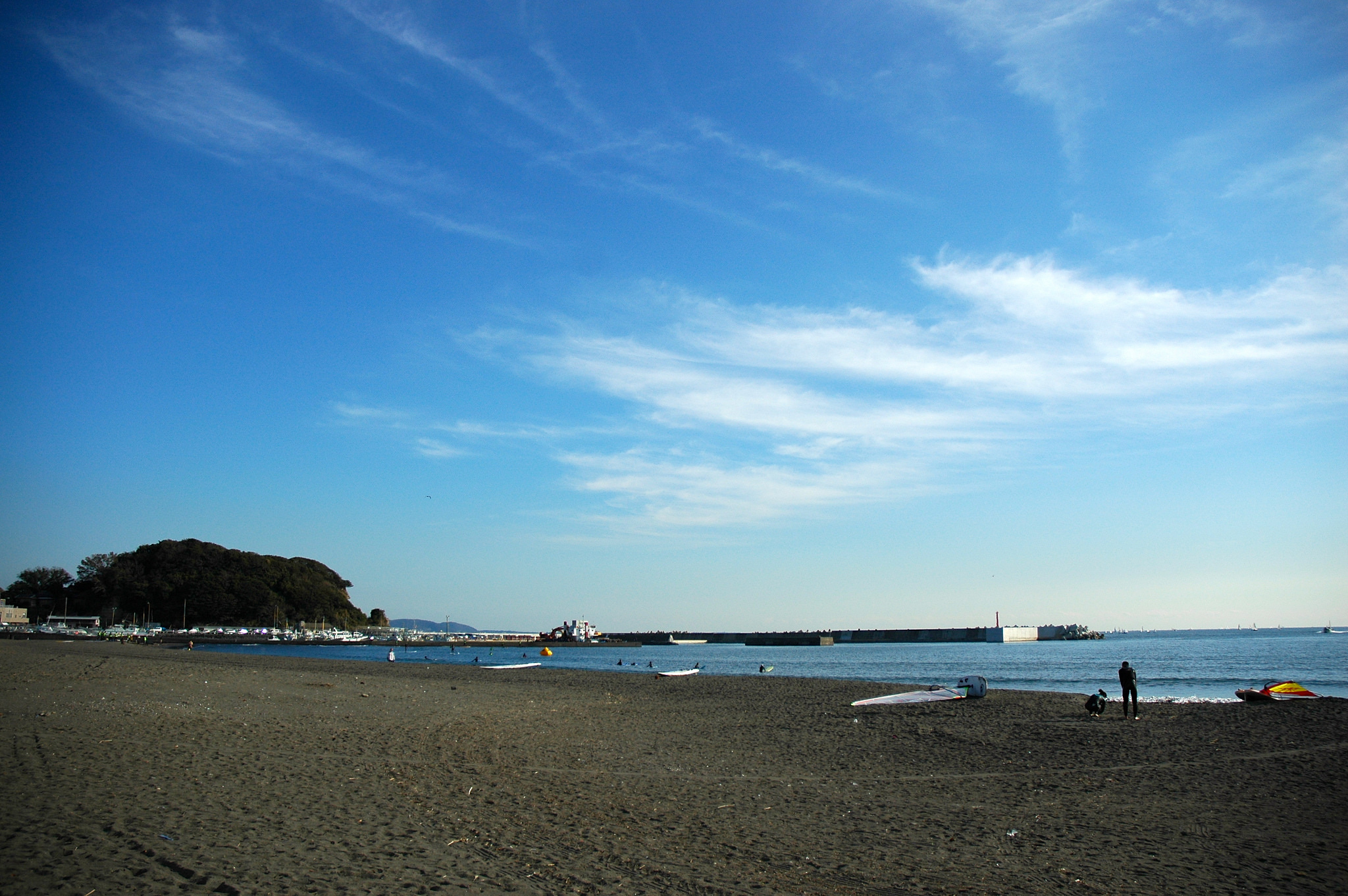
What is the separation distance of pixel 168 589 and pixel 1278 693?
16389cm

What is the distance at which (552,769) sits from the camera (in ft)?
43.5

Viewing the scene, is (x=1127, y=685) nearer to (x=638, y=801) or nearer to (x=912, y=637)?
(x=638, y=801)

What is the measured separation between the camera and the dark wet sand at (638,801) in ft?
24.2

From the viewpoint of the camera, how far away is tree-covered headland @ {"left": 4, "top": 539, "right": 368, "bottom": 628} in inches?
5640

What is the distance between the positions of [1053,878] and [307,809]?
8.29 metres

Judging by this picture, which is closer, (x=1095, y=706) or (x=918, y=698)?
(x=1095, y=706)

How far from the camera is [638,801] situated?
10.9 m

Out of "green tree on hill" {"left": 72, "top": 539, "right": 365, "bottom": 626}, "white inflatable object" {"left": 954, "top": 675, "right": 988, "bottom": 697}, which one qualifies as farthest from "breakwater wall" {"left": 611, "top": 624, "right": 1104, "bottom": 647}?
"white inflatable object" {"left": 954, "top": 675, "right": 988, "bottom": 697}

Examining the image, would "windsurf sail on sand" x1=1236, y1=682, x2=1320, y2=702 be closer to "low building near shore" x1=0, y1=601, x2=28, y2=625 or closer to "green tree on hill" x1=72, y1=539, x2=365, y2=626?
"low building near shore" x1=0, y1=601, x2=28, y2=625

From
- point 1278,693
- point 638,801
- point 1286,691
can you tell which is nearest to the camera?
point 638,801

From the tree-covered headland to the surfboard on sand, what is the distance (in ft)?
502

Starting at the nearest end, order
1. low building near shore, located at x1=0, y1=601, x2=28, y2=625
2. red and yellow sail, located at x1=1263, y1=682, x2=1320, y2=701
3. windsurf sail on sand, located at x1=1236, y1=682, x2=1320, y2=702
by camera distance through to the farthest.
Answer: windsurf sail on sand, located at x1=1236, y1=682, x2=1320, y2=702
red and yellow sail, located at x1=1263, y1=682, x2=1320, y2=701
low building near shore, located at x1=0, y1=601, x2=28, y2=625

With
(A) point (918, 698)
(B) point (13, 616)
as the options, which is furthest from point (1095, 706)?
(B) point (13, 616)

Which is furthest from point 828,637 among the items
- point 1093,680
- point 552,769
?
point 552,769
